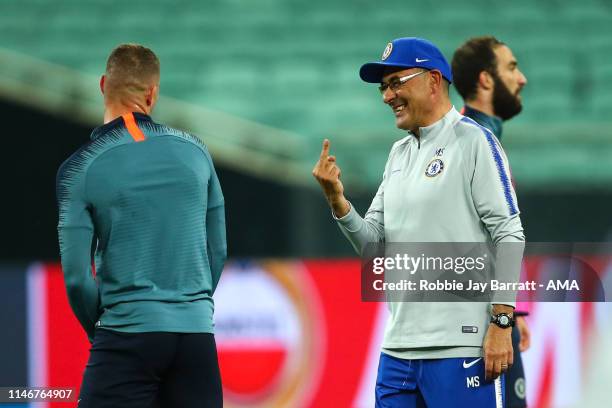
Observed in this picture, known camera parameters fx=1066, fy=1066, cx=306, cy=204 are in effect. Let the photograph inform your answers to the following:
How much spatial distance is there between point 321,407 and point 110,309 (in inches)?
120

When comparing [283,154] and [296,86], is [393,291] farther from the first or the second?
[296,86]

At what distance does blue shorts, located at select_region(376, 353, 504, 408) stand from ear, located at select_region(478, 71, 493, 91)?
54.1 inches

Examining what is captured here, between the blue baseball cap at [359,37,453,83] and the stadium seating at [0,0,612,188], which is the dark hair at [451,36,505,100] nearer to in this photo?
the blue baseball cap at [359,37,453,83]

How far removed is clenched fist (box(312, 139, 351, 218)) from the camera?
11.0ft

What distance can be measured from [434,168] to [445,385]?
2.24 feet

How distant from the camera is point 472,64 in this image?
431 cm

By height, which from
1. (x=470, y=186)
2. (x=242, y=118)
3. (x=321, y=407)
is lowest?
(x=321, y=407)

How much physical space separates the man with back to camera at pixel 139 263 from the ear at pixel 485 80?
1.56 metres

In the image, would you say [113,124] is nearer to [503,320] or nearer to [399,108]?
[399,108]

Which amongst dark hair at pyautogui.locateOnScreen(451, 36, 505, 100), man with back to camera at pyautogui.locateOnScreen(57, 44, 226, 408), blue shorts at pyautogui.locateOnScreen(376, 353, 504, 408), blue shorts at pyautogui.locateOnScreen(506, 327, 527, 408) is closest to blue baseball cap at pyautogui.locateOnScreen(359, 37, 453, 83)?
man with back to camera at pyautogui.locateOnScreen(57, 44, 226, 408)

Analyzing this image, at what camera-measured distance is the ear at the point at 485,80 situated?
4.29 m

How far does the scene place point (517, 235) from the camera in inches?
129

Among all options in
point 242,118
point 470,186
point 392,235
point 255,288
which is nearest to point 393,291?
point 392,235

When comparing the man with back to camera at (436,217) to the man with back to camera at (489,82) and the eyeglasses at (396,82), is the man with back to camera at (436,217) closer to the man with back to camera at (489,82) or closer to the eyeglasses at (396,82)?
the eyeglasses at (396,82)
